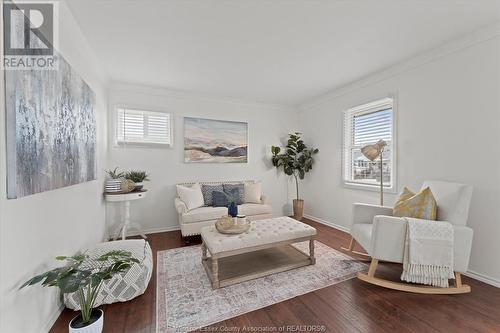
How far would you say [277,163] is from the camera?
15.2ft

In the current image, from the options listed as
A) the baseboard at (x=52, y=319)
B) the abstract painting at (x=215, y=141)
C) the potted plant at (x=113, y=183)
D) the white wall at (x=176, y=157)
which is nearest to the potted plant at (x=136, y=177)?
the potted plant at (x=113, y=183)

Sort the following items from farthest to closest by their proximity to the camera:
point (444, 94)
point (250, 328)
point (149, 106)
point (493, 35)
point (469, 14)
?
point (149, 106) → point (444, 94) → point (493, 35) → point (469, 14) → point (250, 328)

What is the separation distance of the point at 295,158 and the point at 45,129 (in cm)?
397

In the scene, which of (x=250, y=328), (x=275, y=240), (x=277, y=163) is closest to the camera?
(x=250, y=328)

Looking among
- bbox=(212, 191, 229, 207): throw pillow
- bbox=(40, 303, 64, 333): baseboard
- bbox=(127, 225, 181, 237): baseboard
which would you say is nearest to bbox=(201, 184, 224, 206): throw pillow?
bbox=(212, 191, 229, 207): throw pillow

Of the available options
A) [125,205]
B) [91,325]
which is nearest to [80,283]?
[91,325]

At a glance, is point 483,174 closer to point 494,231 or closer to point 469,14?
point 494,231

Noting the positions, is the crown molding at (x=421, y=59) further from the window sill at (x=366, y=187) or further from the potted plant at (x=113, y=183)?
the potted plant at (x=113, y=183)

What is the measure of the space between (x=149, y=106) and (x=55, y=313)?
304 cm

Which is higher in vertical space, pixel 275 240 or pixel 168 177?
pixel 168 177

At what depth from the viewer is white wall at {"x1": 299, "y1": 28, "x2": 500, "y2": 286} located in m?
2.11

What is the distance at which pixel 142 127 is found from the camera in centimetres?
371

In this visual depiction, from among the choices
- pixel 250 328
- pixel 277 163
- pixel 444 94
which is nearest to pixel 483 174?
pixel 444 94

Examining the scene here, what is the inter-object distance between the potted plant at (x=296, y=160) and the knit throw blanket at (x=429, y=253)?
8.26 feet
